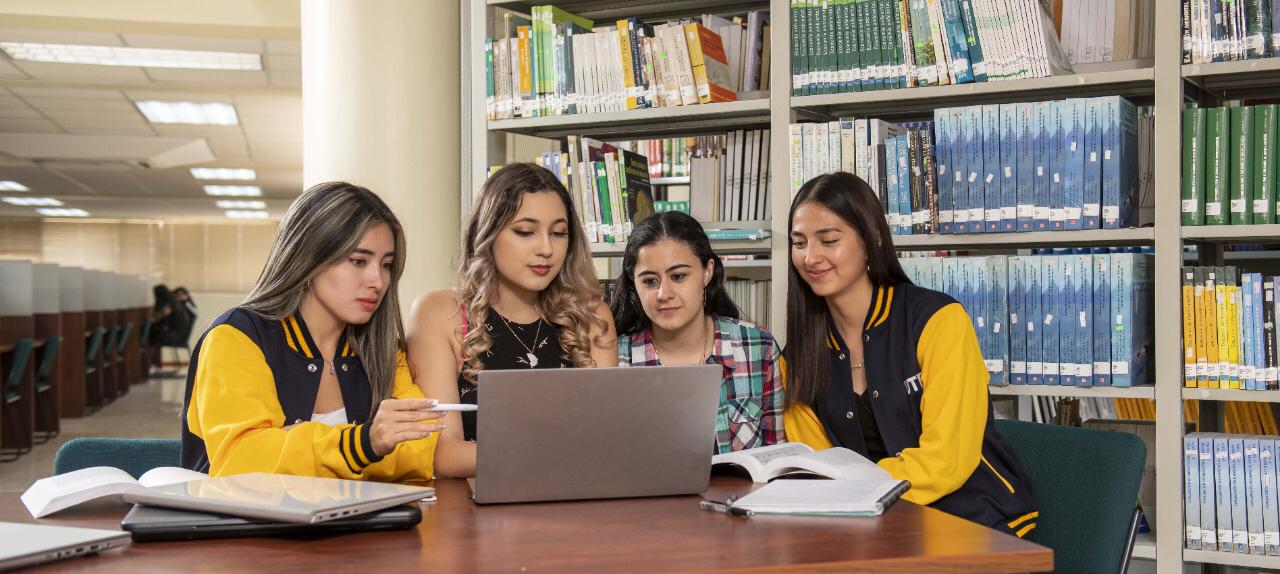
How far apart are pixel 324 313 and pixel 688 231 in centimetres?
86

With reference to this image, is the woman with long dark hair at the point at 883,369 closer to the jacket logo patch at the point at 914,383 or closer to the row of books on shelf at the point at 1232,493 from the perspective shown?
the jacket logo patch at the point at 914,383

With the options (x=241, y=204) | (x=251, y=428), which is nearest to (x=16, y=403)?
(x=251, y=428)

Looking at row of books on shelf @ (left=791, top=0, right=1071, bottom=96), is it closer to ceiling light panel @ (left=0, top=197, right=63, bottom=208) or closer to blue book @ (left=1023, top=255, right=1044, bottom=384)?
blue book @ (left=1023, top=255, right=1044, bottom=384)

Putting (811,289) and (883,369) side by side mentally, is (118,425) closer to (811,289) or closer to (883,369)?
(811,289)

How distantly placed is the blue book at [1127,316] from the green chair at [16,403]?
22.9 ft

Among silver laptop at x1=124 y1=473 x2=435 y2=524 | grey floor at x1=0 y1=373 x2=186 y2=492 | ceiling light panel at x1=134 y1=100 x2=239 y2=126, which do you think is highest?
ceiling light panel at x1=134 y1=100 x2=239 y2=126

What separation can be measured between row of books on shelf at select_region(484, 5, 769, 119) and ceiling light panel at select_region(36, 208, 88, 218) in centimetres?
1657

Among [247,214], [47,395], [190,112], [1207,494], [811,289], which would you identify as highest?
[190,112]

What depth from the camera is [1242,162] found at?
2.39 meters

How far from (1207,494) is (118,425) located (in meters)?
8.50

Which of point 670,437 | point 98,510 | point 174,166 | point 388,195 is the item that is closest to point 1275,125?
point 670,437

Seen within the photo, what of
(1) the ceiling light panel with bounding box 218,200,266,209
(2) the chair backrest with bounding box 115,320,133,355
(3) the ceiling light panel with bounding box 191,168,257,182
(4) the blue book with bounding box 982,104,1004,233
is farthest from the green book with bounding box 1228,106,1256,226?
(1) the ceiling light panel with bounding box 218,200,266,209

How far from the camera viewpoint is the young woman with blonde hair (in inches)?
82.5

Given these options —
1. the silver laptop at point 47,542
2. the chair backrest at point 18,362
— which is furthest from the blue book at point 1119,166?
the chair backrest at point 18,362
